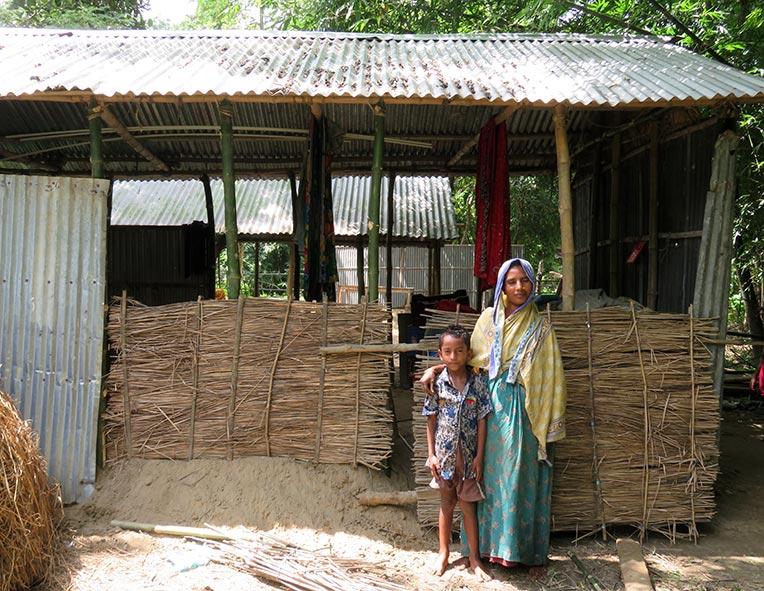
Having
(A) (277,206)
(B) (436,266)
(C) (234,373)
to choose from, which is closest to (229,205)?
(C) (234,373)

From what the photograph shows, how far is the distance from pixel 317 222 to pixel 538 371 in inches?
103

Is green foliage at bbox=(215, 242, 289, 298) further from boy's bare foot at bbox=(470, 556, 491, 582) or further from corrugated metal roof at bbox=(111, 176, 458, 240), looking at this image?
boy's bare foot at bbox=(470, 556, 491, 582)

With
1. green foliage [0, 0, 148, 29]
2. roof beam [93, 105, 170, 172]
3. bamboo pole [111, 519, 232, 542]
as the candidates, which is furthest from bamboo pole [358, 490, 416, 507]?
green foliage [0, 0, 148, 29]

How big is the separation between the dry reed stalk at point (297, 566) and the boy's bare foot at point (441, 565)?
26cm

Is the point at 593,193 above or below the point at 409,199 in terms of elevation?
below

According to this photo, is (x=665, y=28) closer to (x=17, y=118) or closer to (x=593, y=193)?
(x=593, y=193)

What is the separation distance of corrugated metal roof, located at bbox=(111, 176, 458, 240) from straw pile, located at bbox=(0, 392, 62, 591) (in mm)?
7256

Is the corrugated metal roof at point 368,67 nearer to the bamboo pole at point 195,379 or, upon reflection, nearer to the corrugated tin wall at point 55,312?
the corrugated tin wall at point 55,312

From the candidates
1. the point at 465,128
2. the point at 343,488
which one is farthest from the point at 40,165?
the point at 343,488

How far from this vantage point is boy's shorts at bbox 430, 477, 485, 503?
3543mm

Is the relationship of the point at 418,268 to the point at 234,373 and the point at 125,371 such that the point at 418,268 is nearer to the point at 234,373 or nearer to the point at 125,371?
the point at 234,373

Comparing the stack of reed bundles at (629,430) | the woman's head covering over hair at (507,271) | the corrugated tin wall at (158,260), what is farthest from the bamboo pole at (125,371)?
the corrugated tin wall at (158,260)

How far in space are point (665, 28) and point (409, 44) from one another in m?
4.23

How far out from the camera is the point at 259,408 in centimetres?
449
